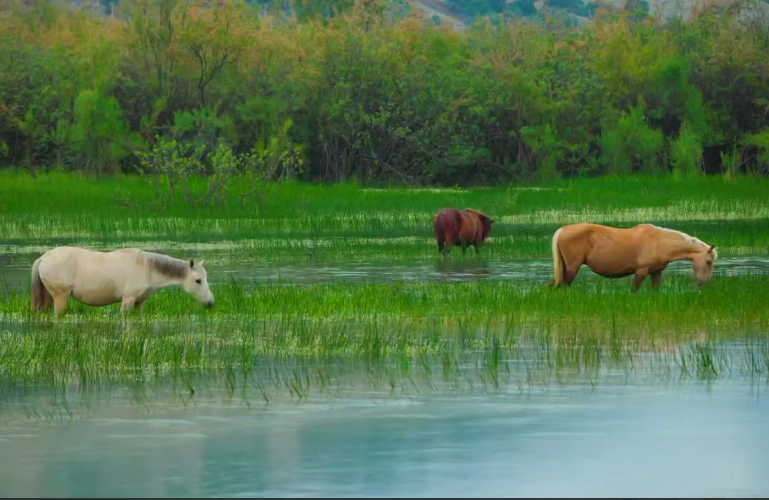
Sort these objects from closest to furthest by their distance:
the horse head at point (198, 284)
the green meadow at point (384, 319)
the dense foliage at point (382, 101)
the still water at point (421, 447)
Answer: the still water at point (421, 447), the green meadow at point (384, 319), the horse head at point (198, 284), the dense foliage at point (382, 101)

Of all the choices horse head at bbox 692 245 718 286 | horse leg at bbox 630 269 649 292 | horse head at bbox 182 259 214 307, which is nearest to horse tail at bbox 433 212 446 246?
horse leg at bbox 630 269 649 292

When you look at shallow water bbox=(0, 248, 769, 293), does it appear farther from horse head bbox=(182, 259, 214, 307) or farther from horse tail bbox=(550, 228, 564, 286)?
horse head bbox=(182, 259, 214, 307)

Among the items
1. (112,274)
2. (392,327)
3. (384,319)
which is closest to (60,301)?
(112,274)

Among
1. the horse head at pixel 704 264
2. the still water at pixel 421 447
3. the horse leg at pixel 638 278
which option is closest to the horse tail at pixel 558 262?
the horse leg at pixel 638 278

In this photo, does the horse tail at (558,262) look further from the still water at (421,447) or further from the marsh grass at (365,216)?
the marsh grass at (365,216)

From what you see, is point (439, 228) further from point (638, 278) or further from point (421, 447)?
point (421, 447)

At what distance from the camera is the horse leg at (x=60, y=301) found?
50.3 ft

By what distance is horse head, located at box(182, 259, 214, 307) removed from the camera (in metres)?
15.3

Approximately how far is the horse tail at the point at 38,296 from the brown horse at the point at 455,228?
9.46 meters

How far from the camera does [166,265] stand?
1527 centimetres

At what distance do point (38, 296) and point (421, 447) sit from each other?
7.12m

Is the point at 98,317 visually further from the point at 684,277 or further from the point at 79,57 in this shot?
the point at 79,57

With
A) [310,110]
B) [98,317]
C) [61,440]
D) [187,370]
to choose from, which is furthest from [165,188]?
[61,440]

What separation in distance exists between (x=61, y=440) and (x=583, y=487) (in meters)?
3.41
